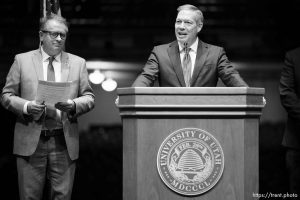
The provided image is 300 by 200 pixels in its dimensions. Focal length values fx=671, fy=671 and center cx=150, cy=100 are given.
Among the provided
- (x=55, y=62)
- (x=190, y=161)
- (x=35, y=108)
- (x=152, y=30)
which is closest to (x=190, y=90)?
(x=190, y=161)

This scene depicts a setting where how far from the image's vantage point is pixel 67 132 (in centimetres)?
377

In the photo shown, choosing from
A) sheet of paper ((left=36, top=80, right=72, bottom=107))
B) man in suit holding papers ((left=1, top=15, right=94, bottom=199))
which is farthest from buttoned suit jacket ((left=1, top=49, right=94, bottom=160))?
sheet of paper ((left=36, top=80, right=72, bottom=107))

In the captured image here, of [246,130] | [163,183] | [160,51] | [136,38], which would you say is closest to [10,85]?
[160,51]

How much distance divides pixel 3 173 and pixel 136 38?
811 cm

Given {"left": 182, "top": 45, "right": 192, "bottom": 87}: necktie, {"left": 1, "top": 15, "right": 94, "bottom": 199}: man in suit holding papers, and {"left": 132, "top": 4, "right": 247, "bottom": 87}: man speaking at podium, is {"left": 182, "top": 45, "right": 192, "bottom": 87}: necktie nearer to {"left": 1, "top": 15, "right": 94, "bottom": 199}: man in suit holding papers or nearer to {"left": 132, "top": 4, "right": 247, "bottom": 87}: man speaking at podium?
{"left": 132, "top": 4, "right": 247, "bottom": 87}: man speaking at podium

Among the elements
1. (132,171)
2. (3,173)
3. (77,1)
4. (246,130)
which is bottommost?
(3,173)

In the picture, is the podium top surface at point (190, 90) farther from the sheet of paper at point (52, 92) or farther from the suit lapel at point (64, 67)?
the suit lapel at point (64, 67)

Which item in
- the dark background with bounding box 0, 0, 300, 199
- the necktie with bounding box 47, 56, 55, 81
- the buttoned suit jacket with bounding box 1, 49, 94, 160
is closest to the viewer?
the buttoned suit jacket with bounding box 1, 49, 94, 160

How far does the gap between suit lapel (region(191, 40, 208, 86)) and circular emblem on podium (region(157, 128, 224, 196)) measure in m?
0.67

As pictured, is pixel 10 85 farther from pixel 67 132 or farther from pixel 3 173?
pixel 3 173

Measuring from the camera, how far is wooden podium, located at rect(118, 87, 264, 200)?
319cm

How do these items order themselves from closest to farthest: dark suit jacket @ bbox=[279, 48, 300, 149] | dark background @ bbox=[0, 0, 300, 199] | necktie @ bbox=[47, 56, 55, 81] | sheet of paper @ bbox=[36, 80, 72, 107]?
1. sheet of paper @ bbox=[36, 80, 72, 107]
2. necktie @ bbox=[47, 56, 55, 81]
3. dark suit jacket @ bbox=[279, 48, 300, 149]
4. dark background @ bbox=[0, 0, 300, 199]

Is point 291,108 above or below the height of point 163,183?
above

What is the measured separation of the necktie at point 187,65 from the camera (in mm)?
3803
